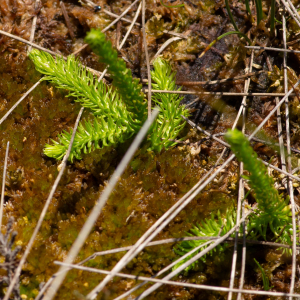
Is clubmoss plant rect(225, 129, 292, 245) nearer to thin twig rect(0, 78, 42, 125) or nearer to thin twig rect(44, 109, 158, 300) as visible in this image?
thin twig rect(44, 109, 158, 300)

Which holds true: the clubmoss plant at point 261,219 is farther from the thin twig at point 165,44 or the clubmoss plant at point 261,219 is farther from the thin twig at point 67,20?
the thin twig at point 67,20

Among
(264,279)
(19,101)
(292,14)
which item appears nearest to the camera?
(264,279)

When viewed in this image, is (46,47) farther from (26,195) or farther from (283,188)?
(283,188)

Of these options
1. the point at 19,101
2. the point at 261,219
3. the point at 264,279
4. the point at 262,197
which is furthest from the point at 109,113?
the point at 264,279

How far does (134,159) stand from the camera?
266 cm

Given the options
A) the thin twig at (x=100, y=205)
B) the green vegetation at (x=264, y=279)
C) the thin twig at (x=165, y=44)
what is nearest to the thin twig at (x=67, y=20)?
the thin twig at (x=165, y=44)

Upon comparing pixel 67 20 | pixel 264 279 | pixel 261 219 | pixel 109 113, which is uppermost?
pixel 67 20

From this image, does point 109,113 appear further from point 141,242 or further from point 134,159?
point 141,242

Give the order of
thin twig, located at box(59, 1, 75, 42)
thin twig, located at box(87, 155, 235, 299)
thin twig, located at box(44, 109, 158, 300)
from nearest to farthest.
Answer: thin twig, located at box(44, 109, 158, 300), thin twig, located at box(87, 155, 235, 299), thin twig, located at box(59, 1, 75, 42)

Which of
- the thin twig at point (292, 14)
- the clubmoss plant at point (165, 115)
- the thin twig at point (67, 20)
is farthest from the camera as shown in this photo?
the thin twig at point (67, 20)

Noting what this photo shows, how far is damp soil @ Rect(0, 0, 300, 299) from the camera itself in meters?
2.36

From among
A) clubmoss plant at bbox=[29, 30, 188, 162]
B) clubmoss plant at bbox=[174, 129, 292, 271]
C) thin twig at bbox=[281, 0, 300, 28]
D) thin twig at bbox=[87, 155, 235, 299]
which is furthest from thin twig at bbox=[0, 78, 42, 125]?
thin twig at bbox=[281, 0, 300, 28]

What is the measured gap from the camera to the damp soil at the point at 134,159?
2.36 metres

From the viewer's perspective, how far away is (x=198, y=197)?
2570 mm
